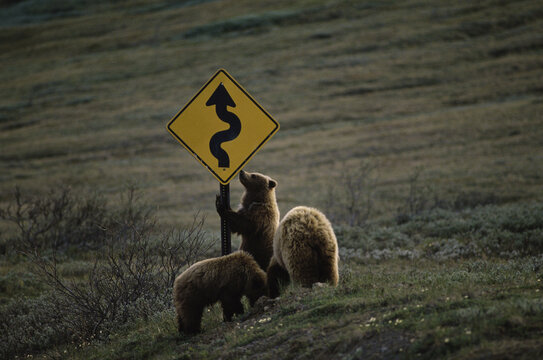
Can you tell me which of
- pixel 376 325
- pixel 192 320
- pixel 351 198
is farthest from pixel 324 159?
pixel 376 325

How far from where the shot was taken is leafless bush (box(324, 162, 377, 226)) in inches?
676

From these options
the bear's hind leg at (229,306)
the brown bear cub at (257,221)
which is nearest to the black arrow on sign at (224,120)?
the brown bear cub at (257,221)

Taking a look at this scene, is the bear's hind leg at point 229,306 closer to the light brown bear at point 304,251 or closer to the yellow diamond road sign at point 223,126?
the light brown bear at point 304,251

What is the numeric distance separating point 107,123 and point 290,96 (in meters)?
15.4

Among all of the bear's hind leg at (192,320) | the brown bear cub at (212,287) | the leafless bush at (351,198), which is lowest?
the leafless bush at (351,198)

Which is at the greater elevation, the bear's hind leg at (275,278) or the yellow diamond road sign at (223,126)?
the yellow diamond road sign at (223,126)

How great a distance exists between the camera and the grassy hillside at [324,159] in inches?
198

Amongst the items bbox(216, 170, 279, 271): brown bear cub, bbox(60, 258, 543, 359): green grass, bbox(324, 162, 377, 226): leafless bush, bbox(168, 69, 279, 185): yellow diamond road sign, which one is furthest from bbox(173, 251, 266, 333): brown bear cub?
bbox(324, 162, 377, 226): leafless bush

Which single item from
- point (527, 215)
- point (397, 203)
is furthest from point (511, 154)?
point (527, 215)

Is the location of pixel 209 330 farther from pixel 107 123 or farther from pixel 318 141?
pixel 107 123

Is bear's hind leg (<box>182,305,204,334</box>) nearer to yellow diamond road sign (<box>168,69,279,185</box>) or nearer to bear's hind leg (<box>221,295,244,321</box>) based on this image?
bear's hind leg (<box>221,295,244,321</box>)

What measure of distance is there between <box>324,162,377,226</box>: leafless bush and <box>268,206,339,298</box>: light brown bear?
31.2 ft

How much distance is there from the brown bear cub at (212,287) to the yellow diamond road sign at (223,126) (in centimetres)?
122

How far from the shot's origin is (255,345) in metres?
4.87
